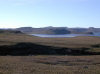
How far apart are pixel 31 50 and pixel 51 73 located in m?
33.2

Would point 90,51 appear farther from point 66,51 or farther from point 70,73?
point 70,73

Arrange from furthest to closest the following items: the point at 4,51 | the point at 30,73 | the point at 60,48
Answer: the point at 60,48
the point at 4,51
the point at 30,73

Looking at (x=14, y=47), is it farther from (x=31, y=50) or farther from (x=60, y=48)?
(x=60, y=48)

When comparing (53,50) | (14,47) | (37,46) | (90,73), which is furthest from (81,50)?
(90,73)

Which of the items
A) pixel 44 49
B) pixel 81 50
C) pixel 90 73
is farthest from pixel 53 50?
pixel 90 73

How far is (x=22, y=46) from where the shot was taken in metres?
55.7

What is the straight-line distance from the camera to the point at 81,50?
54031 millimetres

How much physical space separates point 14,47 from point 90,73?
35.4m

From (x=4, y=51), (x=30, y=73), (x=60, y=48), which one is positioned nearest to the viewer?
(x=30, y=73)

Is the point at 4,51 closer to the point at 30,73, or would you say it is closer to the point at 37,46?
the point at 37,46

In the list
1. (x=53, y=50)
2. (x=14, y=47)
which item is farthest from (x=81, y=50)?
(x=14, y=47)

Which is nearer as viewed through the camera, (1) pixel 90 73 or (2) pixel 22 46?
(1) pixel 90 73

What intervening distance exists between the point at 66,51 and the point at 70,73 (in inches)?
1277

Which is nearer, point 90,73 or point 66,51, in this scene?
point 90,73
